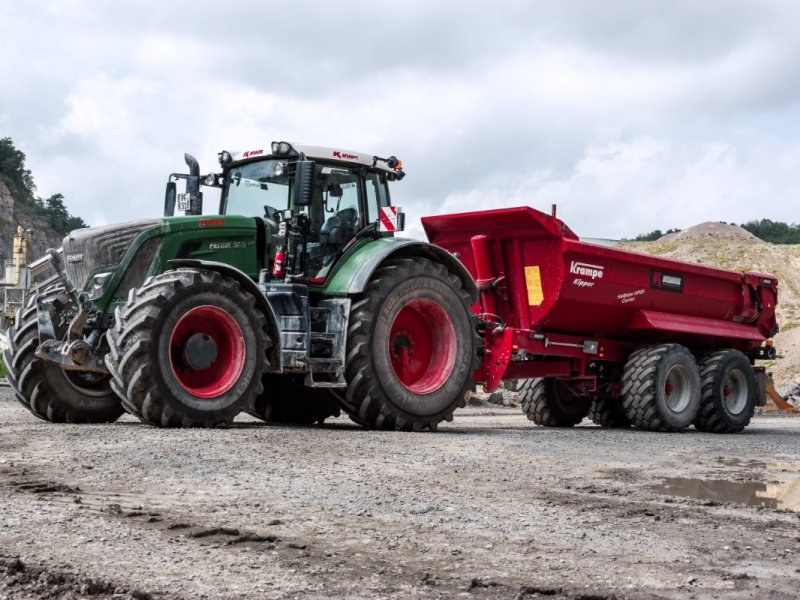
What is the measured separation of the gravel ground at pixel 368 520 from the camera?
13.0 feet

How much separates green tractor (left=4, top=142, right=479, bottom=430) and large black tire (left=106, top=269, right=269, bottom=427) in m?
0.01

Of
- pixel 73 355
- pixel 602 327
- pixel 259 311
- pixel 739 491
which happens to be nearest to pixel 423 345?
pixel 259 311

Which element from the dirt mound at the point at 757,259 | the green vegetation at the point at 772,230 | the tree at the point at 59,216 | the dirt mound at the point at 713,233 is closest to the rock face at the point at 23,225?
the tree at the point at 59,216

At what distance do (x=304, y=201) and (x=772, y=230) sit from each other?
84.1 m

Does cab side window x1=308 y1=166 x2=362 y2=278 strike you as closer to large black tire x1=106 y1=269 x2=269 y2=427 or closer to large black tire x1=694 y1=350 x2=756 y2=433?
large black tire x1=106 y1=269 x2=269 y2=427

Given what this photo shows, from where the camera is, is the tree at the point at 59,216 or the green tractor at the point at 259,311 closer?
the green tractor at the point at 259,311

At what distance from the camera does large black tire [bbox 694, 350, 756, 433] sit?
1324 centimetres

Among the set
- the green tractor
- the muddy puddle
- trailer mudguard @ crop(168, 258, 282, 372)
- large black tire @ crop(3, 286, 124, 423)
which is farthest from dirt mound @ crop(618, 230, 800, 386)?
large black tire @ crop(3, 286, 124, 423)

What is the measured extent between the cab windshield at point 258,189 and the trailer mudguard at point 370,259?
827mm

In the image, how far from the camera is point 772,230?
8669 centimetres

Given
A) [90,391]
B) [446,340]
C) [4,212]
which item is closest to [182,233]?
[90,391]

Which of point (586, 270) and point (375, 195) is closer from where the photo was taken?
point (375, 195)

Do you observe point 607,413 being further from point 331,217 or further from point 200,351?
point 200,351

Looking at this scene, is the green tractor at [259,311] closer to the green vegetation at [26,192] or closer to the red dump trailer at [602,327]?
the red dump trailer at [602,327]
